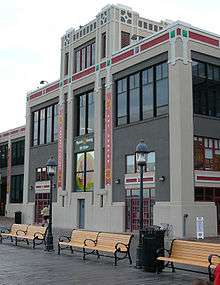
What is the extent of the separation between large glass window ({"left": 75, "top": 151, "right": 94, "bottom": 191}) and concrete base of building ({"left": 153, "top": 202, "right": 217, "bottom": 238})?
27.8 feet

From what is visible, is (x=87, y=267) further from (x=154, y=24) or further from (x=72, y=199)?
(x=154, y=24)

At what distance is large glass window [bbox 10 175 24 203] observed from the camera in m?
55.0

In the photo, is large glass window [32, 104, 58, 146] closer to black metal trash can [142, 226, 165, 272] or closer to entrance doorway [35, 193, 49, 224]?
entrance doorway [35, 193, 49, 224]

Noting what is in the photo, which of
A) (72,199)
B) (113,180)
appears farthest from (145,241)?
(72,199)

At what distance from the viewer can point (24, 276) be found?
12.5 metres

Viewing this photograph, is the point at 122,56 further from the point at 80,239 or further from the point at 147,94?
the point at 80,239

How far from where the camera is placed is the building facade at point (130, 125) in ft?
93.4

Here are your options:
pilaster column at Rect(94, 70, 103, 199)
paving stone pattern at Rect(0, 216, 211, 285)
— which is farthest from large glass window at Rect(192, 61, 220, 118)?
paving stone pattern at Rect(0, 216, 211, 285)

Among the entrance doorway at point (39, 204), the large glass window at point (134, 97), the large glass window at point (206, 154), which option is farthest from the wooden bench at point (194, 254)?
the entrance doorway at point (39, 204)

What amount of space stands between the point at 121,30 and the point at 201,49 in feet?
26.3

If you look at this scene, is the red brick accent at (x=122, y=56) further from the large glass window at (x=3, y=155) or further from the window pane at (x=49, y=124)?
the large glass window at (x=3, y=155)

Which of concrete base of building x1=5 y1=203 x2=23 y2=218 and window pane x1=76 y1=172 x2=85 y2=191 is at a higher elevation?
window pane x1=76 y1=172 x2=85 y2=191

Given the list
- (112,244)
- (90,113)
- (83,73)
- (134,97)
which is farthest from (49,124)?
(112,244)

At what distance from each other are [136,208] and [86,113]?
10035mm
